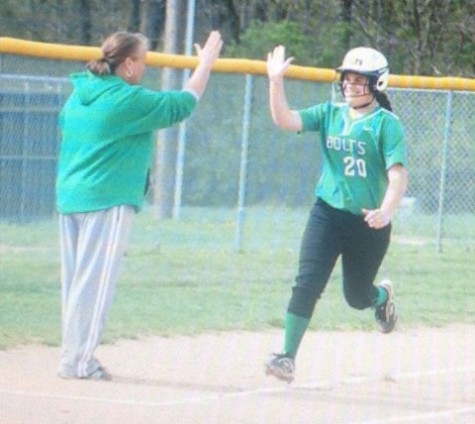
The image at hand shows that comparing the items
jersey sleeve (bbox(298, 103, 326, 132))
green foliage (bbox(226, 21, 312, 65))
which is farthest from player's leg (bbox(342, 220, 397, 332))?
green foliage (bbox(226, 21, 312, 65))

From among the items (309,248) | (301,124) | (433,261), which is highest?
(301,124)

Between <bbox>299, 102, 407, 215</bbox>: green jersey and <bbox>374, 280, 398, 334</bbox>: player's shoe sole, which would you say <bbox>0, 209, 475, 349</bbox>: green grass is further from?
<bbox>299, 102, 407, 215</bbox>: green jersey

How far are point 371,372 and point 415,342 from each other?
1569 millimetres

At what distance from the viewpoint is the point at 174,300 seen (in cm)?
1324

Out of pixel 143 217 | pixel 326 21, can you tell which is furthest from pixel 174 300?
pixel 326 21

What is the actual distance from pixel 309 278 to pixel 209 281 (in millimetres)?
5629

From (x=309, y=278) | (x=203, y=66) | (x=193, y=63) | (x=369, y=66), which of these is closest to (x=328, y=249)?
(x=309, y=278)

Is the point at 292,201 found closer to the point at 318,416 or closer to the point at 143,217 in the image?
the point at 143,217

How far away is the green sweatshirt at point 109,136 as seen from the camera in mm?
8891

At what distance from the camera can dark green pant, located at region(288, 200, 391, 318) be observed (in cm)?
918

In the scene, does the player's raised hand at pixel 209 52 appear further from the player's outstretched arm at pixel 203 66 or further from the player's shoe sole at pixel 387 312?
the player's shoe sole at pixel 387 312

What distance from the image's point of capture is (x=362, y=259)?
9.38 m

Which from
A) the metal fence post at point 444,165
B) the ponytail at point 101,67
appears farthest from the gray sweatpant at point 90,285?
the metal fence post at point 444,165

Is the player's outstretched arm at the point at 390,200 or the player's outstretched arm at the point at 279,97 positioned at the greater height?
the player's outstretched arm at the point at 279,97
